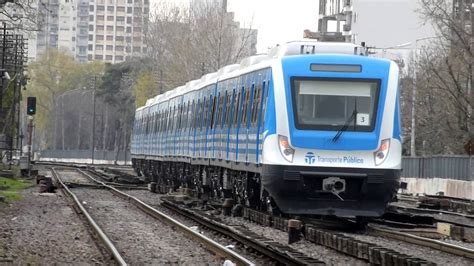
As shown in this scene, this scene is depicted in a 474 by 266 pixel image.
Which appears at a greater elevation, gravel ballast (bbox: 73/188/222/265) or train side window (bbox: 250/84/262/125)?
train side window (bbox: 250/84/262/125)

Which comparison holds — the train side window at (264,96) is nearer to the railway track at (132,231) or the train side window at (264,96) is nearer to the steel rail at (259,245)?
the steel rail at (259,245)

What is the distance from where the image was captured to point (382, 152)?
19016 millimetres

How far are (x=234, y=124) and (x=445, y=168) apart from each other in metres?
22.4

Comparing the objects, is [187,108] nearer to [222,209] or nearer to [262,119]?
[222,209]

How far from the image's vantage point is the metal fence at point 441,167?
138 ft

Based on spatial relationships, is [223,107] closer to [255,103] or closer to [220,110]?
[220,110]

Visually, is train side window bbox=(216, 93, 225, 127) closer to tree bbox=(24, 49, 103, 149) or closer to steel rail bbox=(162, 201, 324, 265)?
steel rail bbox=(162, 201, 324, 265)

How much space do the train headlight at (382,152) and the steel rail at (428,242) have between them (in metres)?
1.22

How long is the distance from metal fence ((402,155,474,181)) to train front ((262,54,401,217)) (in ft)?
74.1

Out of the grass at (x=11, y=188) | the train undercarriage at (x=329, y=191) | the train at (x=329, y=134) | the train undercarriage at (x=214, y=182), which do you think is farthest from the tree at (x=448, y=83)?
the train undercarriage at (x=329, y=191)

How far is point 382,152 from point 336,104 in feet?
3.81

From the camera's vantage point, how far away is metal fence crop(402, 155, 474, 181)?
138 feet

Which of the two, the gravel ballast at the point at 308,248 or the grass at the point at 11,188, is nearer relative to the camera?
the gravel ballast at the point at 308,248

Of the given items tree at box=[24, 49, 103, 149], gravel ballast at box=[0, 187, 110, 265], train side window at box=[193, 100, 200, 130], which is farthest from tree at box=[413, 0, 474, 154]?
tree at box=[24, 49, 103, 149]
